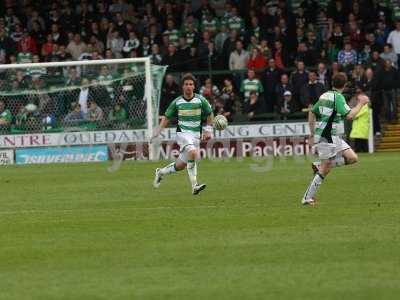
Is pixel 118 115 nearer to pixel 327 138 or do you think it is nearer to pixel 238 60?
pixel 238 60

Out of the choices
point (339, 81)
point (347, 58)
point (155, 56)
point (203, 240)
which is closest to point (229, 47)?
point (155, 56)

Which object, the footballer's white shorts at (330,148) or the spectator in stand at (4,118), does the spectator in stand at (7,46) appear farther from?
the footballer's white shorts at (330,148)

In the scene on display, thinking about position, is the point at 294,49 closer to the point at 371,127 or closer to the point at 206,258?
the point at 371,127

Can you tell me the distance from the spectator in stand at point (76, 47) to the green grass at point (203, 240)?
13.0 meters

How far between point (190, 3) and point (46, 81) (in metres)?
7.33

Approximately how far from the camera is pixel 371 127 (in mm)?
32625

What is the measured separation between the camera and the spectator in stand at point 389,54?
1297 inches

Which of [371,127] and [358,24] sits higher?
[358,24]

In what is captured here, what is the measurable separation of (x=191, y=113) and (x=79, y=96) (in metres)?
11.7

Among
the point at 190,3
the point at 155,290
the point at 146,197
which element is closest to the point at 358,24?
the point at 190,3

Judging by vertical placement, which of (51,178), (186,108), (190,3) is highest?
(190,3)

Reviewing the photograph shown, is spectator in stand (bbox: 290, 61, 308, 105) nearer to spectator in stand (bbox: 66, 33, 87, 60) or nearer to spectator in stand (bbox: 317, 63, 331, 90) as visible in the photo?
spectator in stand (bbox: 317, 63, 331, 90)

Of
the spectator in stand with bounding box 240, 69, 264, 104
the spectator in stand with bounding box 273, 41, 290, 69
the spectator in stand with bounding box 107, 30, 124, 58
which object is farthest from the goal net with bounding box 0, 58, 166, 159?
the spectator in stand with bounding box 273, 41, 290, 69

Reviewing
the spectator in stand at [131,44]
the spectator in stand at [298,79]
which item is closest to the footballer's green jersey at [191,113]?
the spectator in stand at [298,79]
